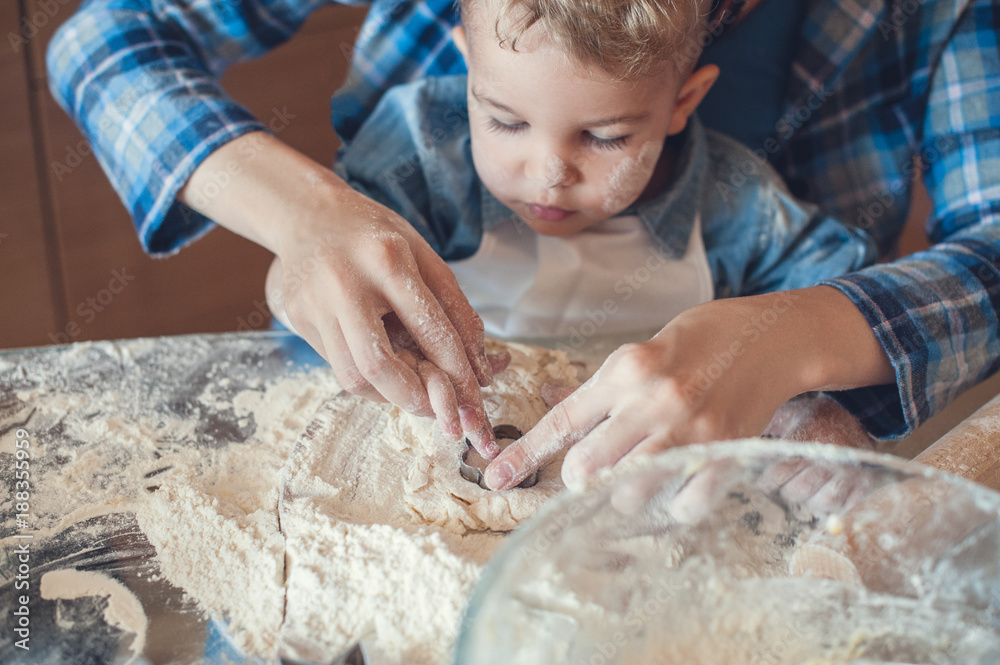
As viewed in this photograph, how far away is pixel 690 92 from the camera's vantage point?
79cm

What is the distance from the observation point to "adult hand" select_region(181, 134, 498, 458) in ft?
1.89

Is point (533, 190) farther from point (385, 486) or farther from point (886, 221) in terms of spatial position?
point (886, 221)

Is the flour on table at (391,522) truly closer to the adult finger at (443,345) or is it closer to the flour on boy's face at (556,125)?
the adult finger at (443,345)

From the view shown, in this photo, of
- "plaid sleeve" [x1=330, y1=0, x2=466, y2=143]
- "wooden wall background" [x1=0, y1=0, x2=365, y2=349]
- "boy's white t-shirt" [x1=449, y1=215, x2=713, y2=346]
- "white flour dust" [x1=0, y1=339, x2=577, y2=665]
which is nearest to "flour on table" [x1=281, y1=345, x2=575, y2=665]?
"white flour dust" [x1=0, y1=339, x2=577, y2=665]

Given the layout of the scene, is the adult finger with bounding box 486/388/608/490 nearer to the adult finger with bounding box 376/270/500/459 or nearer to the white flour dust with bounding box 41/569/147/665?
the adult finger with bounding box 376/270/500/459

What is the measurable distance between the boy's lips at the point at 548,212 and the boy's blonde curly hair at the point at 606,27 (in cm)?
18

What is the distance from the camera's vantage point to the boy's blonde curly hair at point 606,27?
0.61 metres

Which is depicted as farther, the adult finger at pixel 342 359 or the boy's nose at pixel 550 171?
the boy's nose at pixel 550 171

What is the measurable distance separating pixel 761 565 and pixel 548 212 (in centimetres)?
46

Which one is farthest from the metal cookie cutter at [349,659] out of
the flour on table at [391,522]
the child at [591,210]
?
the child at [591,210]

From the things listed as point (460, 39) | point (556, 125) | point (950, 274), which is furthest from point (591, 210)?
point (950, 274)

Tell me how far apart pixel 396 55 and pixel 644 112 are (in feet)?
1.39

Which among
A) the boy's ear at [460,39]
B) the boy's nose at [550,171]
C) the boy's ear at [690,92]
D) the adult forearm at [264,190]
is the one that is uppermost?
the boy's ear at [460,39]

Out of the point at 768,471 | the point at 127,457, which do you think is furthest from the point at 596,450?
the point at 127,457
